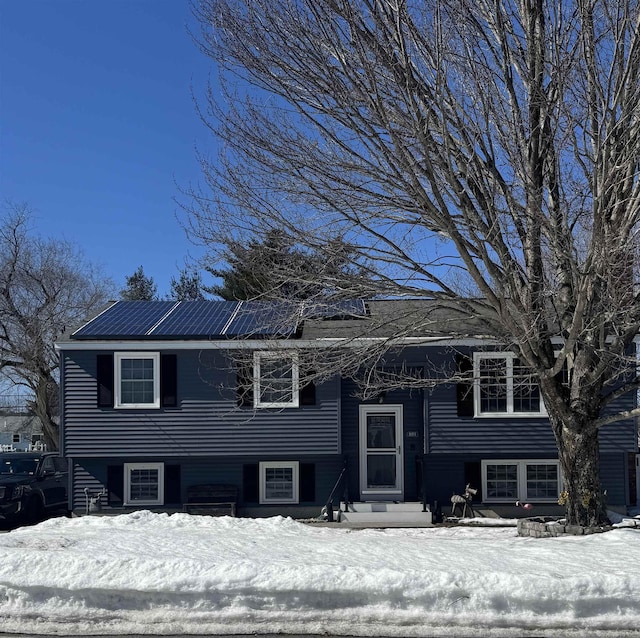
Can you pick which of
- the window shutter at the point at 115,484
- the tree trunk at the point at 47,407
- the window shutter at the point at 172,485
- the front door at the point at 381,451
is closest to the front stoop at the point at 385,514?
the front door at the point at 381,451

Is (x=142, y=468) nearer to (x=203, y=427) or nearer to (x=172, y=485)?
(x=172, y=485)

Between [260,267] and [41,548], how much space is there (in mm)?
4981

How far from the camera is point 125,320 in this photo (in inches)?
717

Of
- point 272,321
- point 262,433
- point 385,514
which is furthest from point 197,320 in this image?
point 385,514

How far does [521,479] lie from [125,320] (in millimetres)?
9464

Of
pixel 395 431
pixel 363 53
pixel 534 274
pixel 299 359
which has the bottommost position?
pixel 395 431

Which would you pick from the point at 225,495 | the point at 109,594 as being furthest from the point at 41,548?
the point at 225,495

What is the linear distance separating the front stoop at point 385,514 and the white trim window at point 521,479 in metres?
1.87

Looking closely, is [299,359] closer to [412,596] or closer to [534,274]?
[534,274]

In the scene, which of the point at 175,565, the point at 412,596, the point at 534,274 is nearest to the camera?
the point at 412,596

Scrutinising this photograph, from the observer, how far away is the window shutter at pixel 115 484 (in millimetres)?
17062

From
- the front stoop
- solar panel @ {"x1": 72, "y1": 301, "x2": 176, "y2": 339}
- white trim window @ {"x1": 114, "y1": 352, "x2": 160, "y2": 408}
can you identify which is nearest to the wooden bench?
white trim window @ {"x1": 114, "y1": 352, "x2": 160, "y2": 408}

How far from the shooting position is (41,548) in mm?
10102

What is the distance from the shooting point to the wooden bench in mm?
16641
